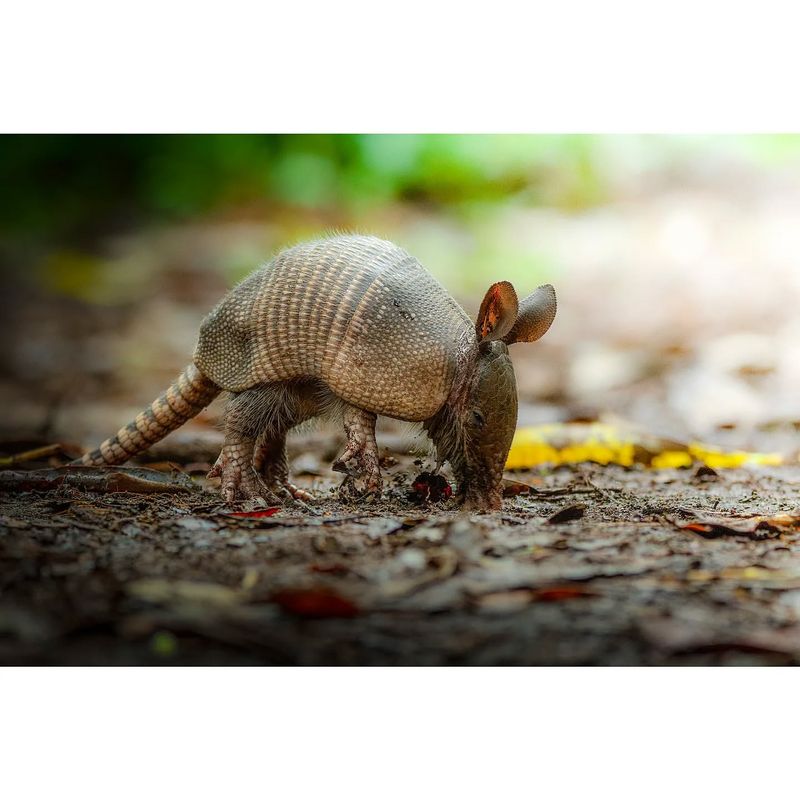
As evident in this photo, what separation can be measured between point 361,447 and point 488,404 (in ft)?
2.66

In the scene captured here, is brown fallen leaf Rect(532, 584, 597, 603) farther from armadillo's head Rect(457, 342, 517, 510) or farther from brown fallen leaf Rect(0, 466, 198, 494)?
brown fallen leaf Rect(0, 466, 198, 494)

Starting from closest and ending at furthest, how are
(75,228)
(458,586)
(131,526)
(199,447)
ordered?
(458,586), (131,526), (199,447), (75,228)

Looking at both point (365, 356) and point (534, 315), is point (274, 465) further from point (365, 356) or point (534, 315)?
point (534, 315)

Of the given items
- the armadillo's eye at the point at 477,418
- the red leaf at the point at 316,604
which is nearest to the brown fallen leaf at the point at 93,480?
the armadillo's eye at the point at 477,418

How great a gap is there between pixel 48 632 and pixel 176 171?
556cm

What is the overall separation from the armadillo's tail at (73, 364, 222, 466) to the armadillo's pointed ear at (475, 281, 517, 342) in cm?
199

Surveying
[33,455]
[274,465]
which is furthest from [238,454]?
[33,455]

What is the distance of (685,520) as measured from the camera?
4.96 m

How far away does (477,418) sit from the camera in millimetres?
5418

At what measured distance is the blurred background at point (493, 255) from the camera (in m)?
8.59

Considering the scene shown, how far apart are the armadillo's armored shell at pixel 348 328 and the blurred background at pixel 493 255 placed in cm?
224

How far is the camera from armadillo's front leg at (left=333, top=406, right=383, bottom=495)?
5.47 metres

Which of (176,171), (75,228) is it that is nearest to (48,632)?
(176,171)

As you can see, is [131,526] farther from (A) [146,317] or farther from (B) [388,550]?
(A) [146,317]
